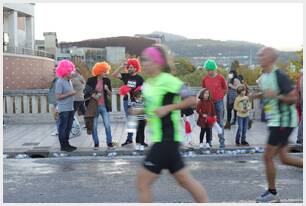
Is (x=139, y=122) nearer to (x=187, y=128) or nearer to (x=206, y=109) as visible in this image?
(x=187, y=128)

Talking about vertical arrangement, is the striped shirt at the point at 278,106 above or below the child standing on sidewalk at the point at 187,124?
above

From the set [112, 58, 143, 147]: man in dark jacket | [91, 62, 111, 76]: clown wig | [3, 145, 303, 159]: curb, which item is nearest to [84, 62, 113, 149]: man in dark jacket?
[91, 62, 111, 76]: clown wig

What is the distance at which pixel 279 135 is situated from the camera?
19.0 feet

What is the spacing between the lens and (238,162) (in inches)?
367

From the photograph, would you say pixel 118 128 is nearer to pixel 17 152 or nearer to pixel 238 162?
pixel 17 152

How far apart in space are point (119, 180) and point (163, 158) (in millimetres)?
2958

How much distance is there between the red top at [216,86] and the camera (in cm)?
1105

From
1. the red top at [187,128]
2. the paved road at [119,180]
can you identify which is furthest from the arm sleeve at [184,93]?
the red top at [187,128]

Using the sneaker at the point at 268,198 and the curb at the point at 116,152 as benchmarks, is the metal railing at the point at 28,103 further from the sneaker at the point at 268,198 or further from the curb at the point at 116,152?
the sneaker at the point at 268,198

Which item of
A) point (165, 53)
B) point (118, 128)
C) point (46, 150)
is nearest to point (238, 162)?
point (46, 150)

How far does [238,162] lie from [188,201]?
3.35 m

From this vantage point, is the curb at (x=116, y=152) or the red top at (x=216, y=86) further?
the red top at (x=216, y=86)

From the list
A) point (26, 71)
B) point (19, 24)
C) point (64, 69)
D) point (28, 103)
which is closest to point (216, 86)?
point (64, 69)

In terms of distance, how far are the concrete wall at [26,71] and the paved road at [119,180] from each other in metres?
35.2
